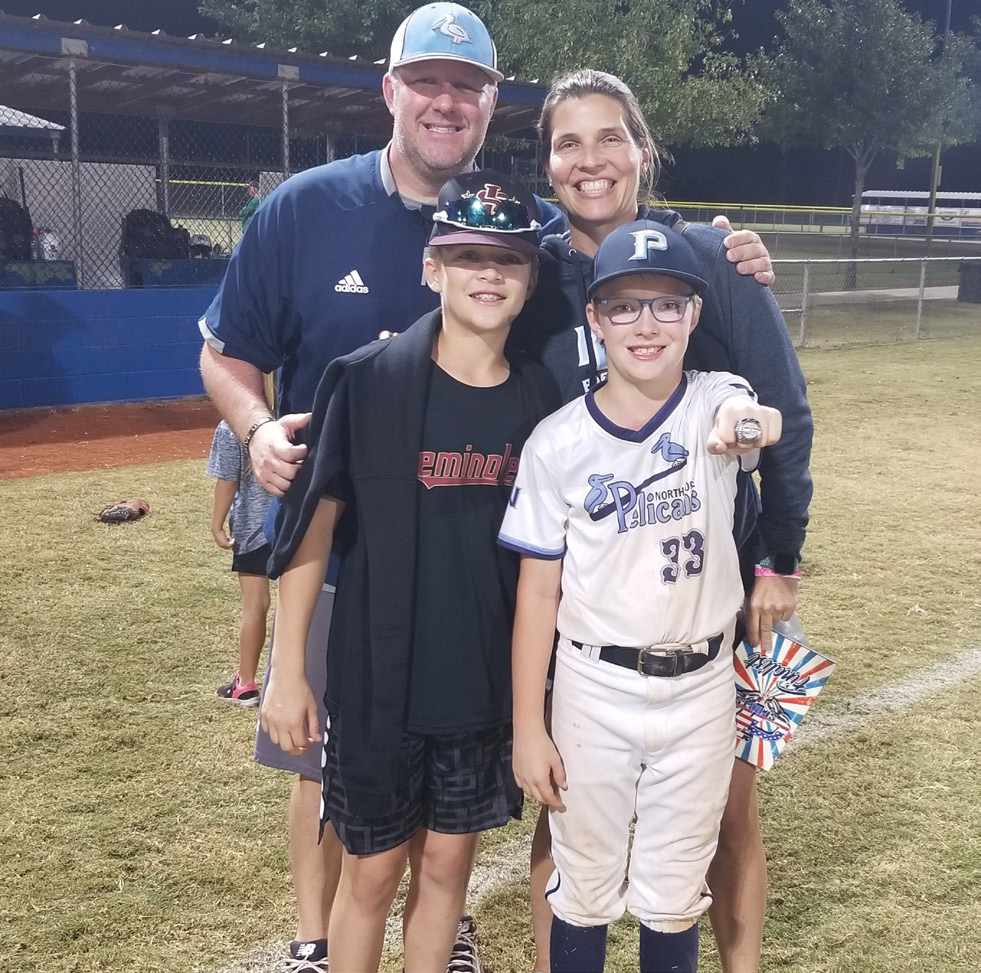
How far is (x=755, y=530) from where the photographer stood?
2471 millimetres

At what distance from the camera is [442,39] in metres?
2.47

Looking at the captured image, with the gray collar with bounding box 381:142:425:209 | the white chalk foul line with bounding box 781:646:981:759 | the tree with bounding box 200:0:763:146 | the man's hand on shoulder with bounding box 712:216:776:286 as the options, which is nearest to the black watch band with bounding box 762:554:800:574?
the man's hand on shoulder with bounding box 712:216:776:286

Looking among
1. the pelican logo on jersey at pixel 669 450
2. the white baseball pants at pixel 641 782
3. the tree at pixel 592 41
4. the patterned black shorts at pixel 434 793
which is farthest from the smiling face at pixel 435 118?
the tree at pixel 592 41

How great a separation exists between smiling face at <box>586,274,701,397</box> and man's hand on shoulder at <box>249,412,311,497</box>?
678 mm

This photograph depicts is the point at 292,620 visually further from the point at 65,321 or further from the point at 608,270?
the point at 65,321

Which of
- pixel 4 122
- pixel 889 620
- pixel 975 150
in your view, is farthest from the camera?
pixel 975 150

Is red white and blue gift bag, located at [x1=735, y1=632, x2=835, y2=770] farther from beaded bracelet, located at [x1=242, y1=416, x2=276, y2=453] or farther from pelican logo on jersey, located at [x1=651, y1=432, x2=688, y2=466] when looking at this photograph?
beaded bracelet, located at [x1=242, y1=416, x2=276, y2=453]

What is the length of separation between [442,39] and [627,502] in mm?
1225

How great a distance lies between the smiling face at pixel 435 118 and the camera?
248cm

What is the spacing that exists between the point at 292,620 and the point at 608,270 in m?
1.01

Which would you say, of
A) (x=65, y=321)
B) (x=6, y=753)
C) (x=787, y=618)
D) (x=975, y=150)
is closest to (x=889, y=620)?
(x=787, y=618)

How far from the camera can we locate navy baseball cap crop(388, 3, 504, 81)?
97.0 inches

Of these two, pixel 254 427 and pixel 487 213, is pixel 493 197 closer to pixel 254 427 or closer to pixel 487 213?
pixel 487 213

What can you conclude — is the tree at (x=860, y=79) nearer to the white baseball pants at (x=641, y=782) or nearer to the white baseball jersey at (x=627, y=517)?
the white baseball jersey at (x=627, y=517)
